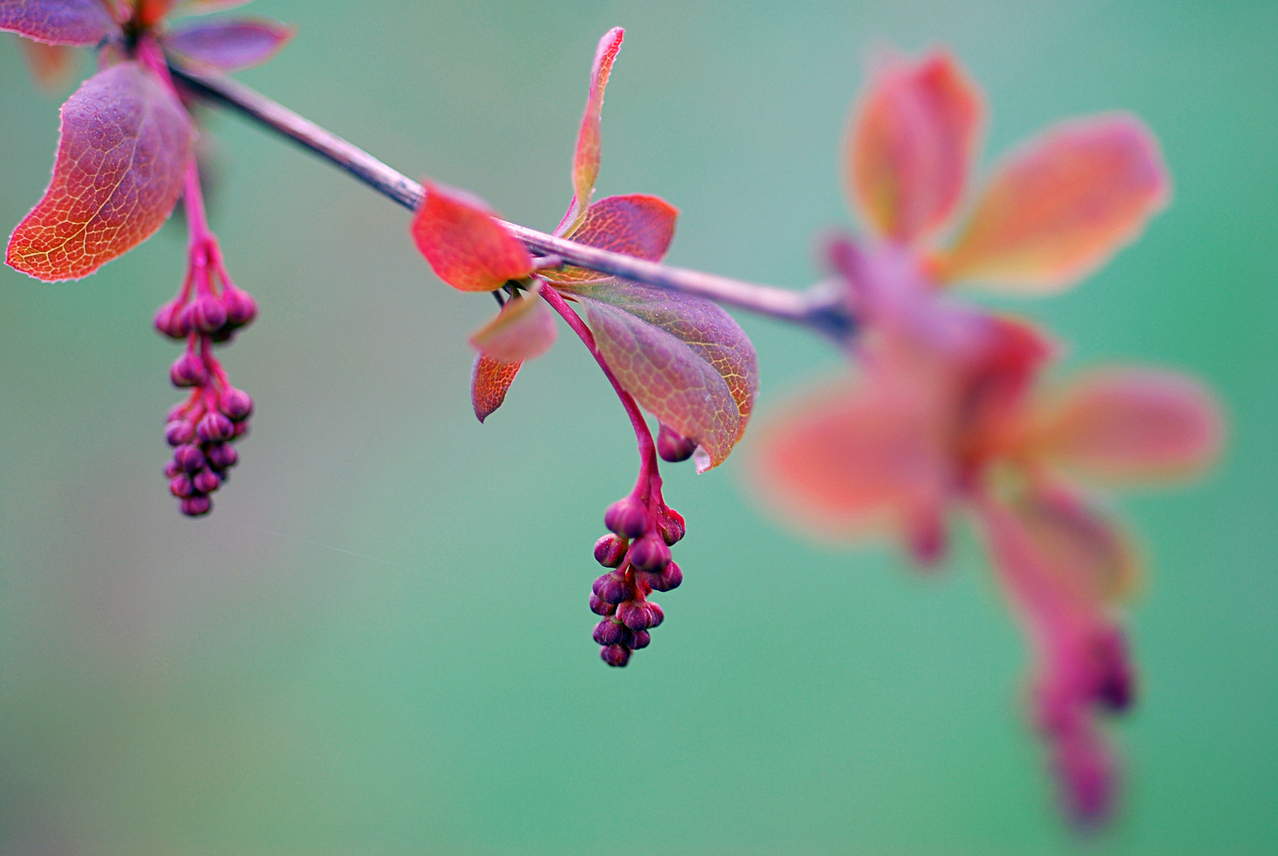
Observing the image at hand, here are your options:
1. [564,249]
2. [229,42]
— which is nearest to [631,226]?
[564,249]

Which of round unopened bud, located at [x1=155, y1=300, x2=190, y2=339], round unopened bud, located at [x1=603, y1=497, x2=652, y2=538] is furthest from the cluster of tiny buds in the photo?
round unopened bud, located at [x1=155, y1=300, x2=190, y2=339]

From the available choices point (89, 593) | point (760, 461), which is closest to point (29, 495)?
point (89, 593)

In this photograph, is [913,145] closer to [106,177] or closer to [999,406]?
[999,406]

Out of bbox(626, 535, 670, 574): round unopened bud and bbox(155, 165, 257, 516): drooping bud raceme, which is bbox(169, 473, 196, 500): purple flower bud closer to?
bbox(155, 165, 257, 516): drooping bud raceme

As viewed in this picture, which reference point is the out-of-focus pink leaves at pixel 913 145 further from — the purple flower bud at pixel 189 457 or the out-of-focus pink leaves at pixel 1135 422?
the purple flower bud at pixel 189 457

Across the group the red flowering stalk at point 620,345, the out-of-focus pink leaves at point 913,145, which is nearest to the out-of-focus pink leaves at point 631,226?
the red flowering stalk at point 620,345
